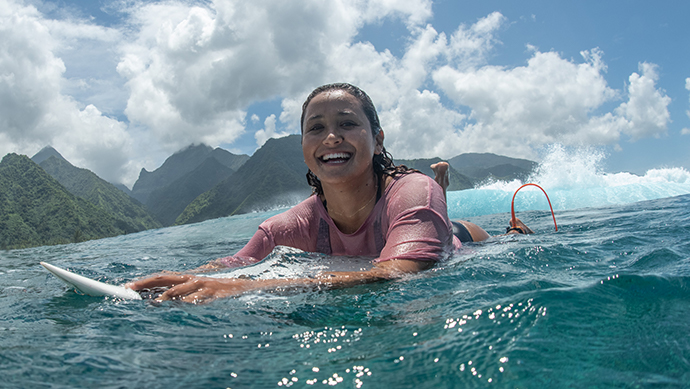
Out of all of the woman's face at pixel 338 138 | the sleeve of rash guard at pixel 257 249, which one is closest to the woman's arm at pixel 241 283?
the woman's face at pixel 338 138

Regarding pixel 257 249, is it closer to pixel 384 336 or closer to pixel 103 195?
pixel 384 336

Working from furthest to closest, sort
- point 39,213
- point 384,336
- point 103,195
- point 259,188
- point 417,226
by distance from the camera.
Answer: point 259,188, point 103,195, point 39,213, point 417,226, point 384,336

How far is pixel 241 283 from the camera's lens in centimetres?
163

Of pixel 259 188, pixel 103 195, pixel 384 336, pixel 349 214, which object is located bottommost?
pixel 384 336

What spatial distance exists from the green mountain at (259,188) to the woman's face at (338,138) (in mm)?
108658

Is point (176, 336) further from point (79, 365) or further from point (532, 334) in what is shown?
point (532, 334)

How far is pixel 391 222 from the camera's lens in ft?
7.18

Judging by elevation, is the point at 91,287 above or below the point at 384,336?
above

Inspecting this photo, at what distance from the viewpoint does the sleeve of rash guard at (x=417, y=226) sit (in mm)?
1943

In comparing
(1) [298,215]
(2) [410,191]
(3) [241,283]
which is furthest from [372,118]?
(3) [241,283]

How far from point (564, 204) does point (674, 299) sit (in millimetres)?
18331

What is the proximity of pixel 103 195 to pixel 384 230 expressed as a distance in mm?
163242

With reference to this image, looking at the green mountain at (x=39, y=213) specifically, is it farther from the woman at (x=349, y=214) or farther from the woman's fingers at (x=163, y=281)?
the woman's fingers at (x=163, y=281)

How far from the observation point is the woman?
169 cm
